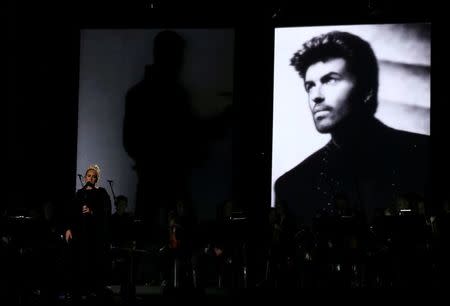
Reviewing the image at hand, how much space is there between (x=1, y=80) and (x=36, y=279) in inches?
167

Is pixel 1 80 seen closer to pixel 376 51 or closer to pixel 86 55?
pixel 86 55

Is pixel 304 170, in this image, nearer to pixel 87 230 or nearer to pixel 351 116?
pixel 351 116

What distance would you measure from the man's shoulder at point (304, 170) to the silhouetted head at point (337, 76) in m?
0.40

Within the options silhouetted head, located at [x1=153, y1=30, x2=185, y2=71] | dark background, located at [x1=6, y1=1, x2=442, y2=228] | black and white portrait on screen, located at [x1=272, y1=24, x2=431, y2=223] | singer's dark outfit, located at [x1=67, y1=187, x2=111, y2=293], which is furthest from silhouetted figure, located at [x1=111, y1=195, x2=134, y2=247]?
silhouetted head, located at [x1=153, y1=30, x2=185, y2=71]

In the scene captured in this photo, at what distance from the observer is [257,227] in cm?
1080

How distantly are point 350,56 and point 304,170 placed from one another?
191 cm

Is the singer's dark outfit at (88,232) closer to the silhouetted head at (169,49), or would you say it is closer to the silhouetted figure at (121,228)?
the silhouetted figure at (121,228)

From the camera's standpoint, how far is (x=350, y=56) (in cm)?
1219

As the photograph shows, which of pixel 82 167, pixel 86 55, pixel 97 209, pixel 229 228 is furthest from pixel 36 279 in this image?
pixel 86 55

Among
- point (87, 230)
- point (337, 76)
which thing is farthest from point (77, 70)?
point (87, 230)

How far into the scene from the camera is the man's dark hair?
39.6 feet

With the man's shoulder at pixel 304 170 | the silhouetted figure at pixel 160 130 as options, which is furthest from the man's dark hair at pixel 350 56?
the silhouetted figure at pixel 160 130

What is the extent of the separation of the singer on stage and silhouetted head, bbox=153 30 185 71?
4.54 m

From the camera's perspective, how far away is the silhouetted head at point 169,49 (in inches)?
510
